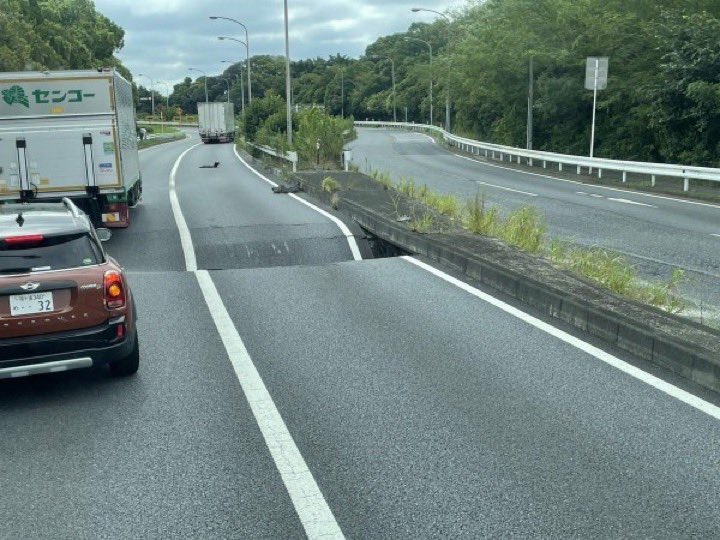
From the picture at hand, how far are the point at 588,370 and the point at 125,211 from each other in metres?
11.6

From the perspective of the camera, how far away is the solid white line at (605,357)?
643 cm

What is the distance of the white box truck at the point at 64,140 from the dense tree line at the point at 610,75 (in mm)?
20455

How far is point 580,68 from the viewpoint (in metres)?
39.9

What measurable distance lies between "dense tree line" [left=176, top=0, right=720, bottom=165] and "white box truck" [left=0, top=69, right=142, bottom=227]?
20.5 m

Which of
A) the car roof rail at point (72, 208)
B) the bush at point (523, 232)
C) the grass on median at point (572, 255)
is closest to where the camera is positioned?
the car roof rail at point (72, 208)

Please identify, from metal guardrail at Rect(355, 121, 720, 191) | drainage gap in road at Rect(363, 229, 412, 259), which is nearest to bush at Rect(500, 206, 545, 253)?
drainage gap in road at Rect(363, 229, 412, 259)

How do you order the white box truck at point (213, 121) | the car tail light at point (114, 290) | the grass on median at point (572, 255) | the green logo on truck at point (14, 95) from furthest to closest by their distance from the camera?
1. the white box truck at point (213, 121)
2. the green logo on truck at point (14, 95)
3. the grass on median at point (572, 255)
4. the car tail light at point (114, 290)

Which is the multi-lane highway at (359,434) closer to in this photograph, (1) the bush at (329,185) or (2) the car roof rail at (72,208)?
(2) the car roof rail at (72,208)

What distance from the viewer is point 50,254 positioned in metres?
6.91

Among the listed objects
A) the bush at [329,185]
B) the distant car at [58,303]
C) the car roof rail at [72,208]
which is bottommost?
the bush at [329,185]

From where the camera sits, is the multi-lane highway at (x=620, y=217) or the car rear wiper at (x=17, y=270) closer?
the car rear wiper at (x=17, y=270)

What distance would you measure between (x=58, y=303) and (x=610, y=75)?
33854mm

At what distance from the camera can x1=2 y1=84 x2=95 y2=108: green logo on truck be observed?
51.4ft

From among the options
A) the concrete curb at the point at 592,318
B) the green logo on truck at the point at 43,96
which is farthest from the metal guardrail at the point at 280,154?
the concrete curb at the point at 592,318
